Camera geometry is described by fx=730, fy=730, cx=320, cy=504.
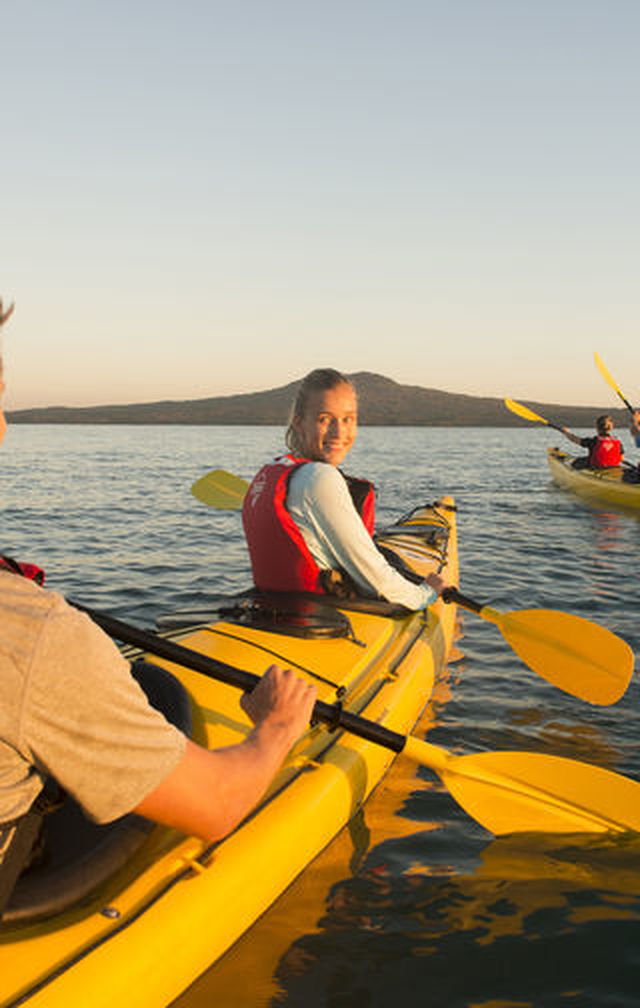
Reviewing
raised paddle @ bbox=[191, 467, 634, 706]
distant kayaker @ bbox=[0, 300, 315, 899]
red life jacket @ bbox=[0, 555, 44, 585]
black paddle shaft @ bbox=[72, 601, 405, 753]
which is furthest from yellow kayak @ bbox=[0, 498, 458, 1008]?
raised paddle @ bbox=[191, 467, 634, 706]

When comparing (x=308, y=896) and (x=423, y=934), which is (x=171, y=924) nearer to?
(x=308, y=896)

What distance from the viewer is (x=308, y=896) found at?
109 inches

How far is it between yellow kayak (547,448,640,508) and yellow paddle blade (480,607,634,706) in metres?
10.7

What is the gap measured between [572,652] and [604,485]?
470 inches

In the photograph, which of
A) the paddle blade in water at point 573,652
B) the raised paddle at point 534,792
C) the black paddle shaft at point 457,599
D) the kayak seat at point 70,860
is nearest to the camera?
the kayak seat at point 70,860

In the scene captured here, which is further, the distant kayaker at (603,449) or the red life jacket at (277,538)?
the distant kayaker at (603,449)

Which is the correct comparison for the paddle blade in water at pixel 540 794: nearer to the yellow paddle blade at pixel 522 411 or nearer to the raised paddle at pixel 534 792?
the raised paddle at pixel 534 792

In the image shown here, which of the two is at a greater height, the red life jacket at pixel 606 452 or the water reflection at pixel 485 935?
the red life jacket at pixel 606 452

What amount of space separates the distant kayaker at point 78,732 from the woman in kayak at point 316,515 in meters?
2.25

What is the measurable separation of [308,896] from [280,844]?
0.45 meters

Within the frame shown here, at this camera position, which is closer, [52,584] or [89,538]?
[52,584]

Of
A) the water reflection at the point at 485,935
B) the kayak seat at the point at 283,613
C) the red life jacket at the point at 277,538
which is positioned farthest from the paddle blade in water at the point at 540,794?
the red life jacket at the point at 277,538

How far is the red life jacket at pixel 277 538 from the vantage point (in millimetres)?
3775

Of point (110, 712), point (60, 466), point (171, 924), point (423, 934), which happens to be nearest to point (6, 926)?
point (171, 924)
